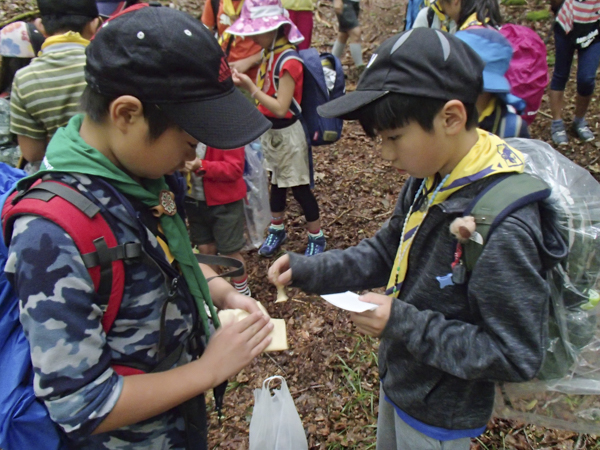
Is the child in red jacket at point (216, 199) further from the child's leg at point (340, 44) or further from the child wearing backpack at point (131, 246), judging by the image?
the child's leg at point (340, 44)

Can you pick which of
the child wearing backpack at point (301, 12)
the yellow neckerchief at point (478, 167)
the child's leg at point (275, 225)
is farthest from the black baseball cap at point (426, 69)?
the child wearing backpack at point (301, 12)

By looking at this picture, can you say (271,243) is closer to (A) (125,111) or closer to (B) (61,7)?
(B) (61,7)

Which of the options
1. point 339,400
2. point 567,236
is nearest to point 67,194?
point 567,236

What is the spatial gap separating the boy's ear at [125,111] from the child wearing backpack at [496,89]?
189 cm

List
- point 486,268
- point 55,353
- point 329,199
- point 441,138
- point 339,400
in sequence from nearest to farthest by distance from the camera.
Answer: point 55,353, point 486,268, point 441,138, point 339,400, point 329,199

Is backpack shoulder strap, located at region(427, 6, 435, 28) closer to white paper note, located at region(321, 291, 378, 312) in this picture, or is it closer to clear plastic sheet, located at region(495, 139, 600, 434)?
clear plastic sheet, located at region(495, 139, 600, 434)

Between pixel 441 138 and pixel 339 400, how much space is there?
2420 millimetres

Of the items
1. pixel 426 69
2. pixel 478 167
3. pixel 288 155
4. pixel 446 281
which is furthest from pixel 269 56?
pixel 446 281

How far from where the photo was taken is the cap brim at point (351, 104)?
4.79ft

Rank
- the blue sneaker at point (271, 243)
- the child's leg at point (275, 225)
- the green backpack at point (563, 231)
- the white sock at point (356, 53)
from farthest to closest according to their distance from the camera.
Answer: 1. the white sock at point (356, 53)
2. the blue sneaker at point (271, 243)
3. the child's leg at point (275, 225)
4. the green backpack at point (563, 231)

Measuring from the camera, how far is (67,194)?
1173mm

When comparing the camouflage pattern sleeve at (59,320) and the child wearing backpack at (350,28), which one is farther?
the child wearing backpack at (350,28)

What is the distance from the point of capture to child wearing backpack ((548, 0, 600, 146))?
5.04 meters

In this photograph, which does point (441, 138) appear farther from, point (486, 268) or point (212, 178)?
point (212, 178)
